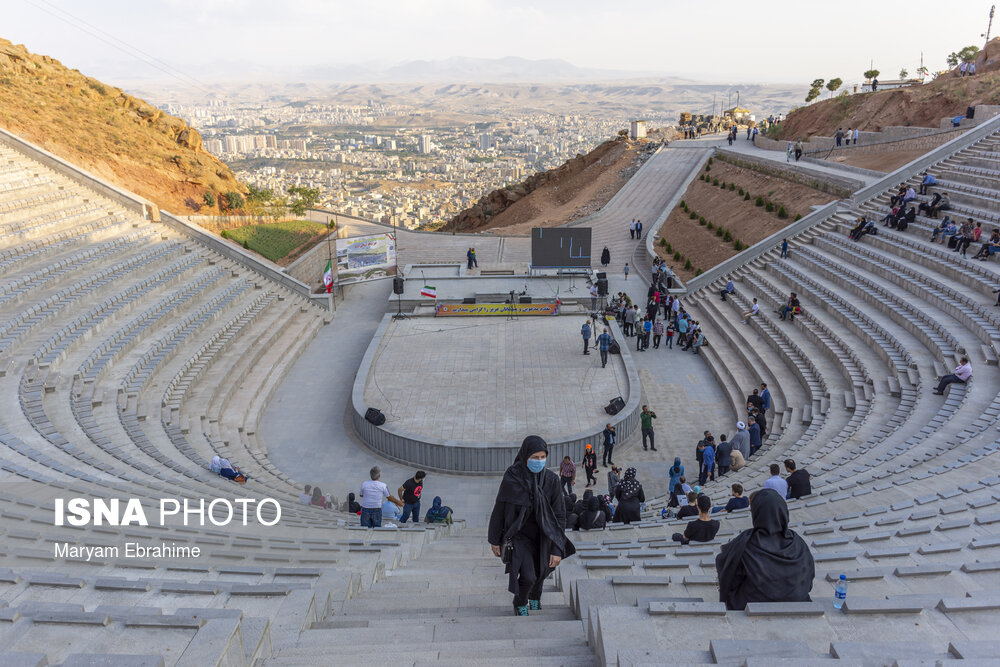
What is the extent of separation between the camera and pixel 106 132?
1268 inches

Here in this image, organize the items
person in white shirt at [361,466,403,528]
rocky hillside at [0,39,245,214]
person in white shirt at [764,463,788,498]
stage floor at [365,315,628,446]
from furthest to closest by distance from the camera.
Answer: rocky hillside at [0,39,245,214] → stage floor at [365,315,628,446] → person in white shirt at [361,466,403,528] → person in white shirt at [764,463,788,498]

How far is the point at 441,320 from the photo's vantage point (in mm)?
23047

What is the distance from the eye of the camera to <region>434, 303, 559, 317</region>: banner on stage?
2330cm

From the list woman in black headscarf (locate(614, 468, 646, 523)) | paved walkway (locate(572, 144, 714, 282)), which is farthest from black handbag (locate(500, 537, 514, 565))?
paved walkway (locate(572, 144, 714, 282))

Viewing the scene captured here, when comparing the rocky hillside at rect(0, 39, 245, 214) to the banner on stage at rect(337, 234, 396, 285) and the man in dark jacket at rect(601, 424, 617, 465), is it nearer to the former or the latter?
the banner on stage at rect(337, 234, 396, 285)

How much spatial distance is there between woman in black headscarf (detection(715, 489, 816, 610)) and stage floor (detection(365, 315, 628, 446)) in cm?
961

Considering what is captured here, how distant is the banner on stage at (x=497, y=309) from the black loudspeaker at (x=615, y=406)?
7950 mm

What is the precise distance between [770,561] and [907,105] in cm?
3839

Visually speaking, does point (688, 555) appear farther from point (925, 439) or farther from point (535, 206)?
point (535, 206)

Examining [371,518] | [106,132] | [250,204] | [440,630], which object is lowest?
[371,518]

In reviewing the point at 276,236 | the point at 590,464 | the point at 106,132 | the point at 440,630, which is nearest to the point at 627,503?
the point at 590,464

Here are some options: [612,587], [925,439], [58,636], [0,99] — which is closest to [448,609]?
[612,587]

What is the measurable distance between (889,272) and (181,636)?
65.4 feet

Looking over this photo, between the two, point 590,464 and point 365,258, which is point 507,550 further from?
point 365,258
